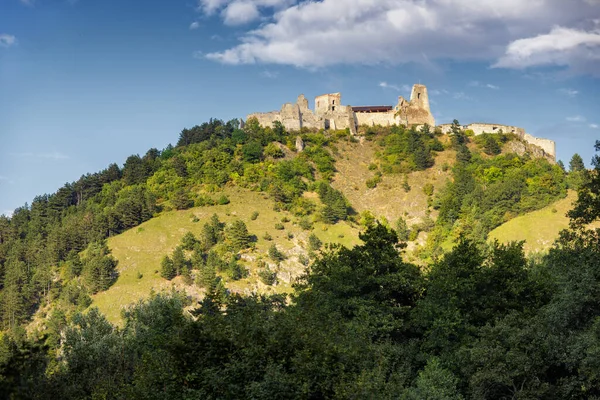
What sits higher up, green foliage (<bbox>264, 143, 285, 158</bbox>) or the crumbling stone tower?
the crumbling stone tower

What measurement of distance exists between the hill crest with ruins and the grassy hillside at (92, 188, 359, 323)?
2818cm

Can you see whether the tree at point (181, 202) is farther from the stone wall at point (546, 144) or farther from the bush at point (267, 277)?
the stone wall at point (546, 144)

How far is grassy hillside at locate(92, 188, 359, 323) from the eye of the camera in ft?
286

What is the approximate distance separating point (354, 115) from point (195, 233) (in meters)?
57.2

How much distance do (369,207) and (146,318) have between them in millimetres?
74567

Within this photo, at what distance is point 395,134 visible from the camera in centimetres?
13250

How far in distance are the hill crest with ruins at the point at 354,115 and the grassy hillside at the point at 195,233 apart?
1110 inches

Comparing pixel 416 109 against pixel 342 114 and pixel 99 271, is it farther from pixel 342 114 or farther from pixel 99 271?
pixel 99 271

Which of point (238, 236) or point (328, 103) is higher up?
point (328, 103)

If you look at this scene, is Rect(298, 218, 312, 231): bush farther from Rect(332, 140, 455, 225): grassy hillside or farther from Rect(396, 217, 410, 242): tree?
Rect(332, 140, 455, 225): grassy hillside

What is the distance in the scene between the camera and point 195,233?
10106 centimetres

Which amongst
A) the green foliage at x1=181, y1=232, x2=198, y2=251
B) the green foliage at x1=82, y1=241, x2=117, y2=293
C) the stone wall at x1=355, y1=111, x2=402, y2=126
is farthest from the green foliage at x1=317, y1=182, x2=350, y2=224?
the green foliage at x1=82, y1=241, x2=117, y2=293

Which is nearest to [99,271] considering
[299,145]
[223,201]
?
[223,201]

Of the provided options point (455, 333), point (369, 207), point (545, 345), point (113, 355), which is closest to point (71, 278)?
point (369, 207)
